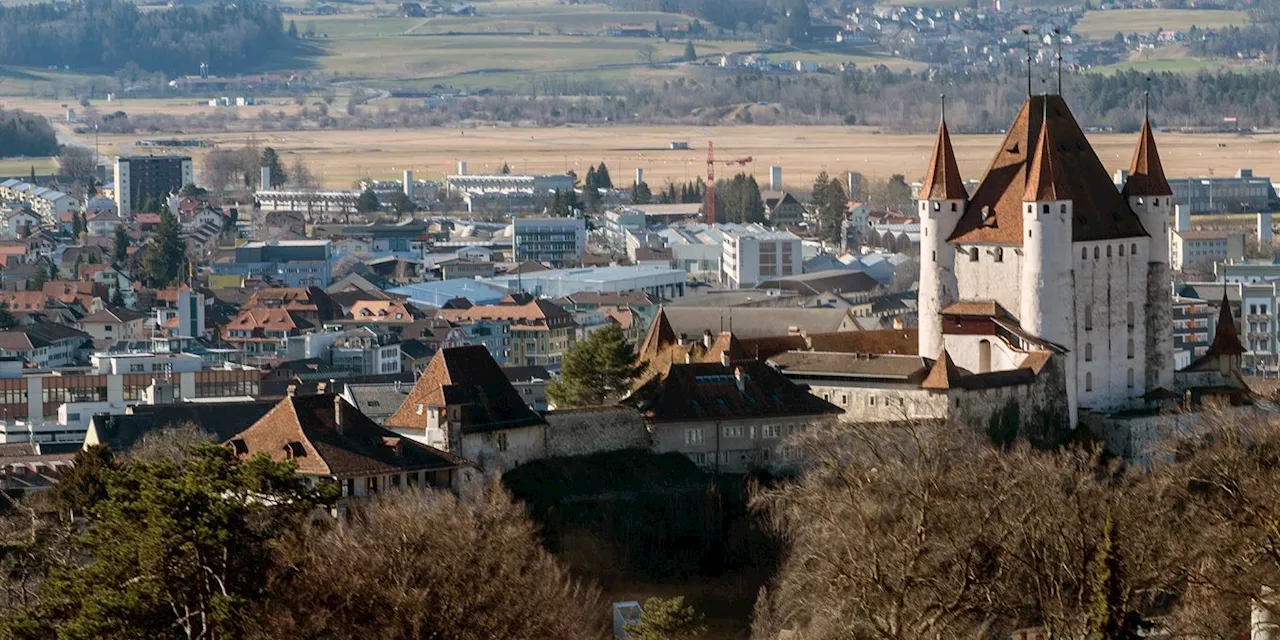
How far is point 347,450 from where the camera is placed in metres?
60.1

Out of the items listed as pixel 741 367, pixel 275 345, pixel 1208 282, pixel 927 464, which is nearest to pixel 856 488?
pixel 927 464

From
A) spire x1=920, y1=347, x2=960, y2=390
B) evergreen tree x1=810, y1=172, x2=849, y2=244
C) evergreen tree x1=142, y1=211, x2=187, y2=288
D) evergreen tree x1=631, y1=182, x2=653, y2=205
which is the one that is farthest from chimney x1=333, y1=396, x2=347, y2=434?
evergreen tree x1=631, y1=182, x2=653, y2=205

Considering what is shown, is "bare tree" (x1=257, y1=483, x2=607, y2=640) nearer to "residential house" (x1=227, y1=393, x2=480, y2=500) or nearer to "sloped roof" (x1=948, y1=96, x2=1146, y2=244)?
"residential house" (x1=227, y1=393, x2=480, y2=500)

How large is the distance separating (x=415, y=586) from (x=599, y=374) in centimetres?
2446

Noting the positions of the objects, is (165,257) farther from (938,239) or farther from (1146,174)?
(1146,174)

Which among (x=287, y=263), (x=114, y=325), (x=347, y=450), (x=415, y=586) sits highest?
(x=347, y=450)

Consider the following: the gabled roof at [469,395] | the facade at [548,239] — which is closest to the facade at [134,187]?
the facade at [548,239]

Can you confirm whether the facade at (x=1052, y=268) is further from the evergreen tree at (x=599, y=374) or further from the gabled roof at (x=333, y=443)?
the gabled roof at (x=333, y=443)

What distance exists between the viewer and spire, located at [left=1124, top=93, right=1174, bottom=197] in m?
76.9

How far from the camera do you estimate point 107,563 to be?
45.1 m

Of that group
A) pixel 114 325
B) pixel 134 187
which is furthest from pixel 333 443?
pixel 134 187

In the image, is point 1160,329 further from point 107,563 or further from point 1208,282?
point 1208,282

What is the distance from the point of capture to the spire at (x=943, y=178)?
7612 centimetres

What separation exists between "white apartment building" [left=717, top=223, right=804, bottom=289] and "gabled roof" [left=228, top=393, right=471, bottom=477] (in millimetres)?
80792
